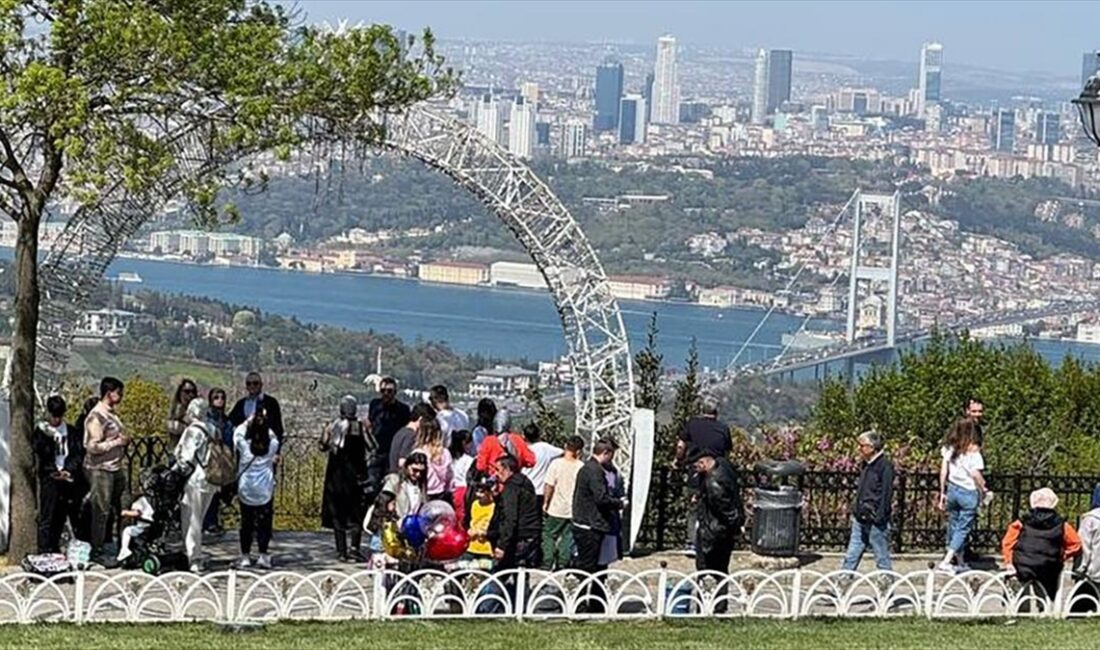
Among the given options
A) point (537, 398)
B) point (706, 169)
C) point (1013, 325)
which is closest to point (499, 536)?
point (537, 398)

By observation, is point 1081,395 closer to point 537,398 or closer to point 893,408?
point 893,408

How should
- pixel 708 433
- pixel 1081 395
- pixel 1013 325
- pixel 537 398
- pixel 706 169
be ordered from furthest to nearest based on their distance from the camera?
pixel 706 169 < pixel 1013 325 < pixel 1081 395 < pixel 537 398 < pixel 708 433

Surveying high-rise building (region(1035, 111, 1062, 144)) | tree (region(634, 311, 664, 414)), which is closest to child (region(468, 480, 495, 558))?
tree (region(634, 311, 664, 414))

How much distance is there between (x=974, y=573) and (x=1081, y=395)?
2350 cm

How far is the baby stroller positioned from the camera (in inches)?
527

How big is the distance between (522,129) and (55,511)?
120 m

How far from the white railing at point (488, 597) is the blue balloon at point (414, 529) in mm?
259

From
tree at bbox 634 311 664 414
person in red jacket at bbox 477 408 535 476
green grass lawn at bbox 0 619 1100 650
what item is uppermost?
tree at bbox 634 311 664 414

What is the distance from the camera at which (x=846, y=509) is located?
1717 cm

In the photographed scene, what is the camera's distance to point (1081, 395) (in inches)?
1400

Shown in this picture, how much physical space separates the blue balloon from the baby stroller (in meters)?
2.23

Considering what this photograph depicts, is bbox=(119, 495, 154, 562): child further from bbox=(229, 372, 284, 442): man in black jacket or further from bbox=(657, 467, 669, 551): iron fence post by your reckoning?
bbox=(657, 467, 669, 551): iron fence post

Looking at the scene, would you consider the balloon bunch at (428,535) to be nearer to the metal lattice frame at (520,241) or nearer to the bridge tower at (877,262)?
the metal lattice frame at (520,241)

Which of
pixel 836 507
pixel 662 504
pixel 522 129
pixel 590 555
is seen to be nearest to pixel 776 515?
pixel 662 504
